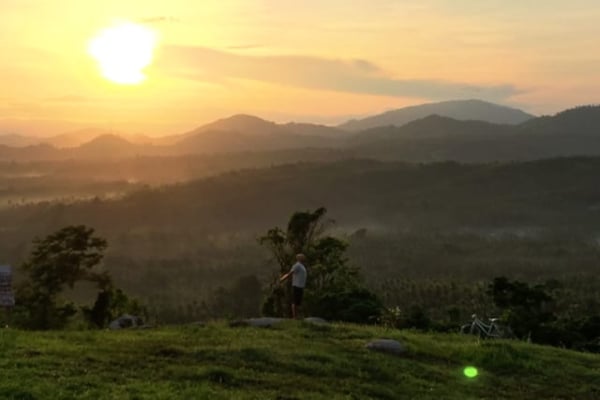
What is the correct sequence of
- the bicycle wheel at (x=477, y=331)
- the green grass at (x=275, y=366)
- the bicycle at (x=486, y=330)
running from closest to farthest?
the green grass at (x=275, y=366), the bicycle wheel at (x=477, y=331), the bicycle at (x=486, y=330)

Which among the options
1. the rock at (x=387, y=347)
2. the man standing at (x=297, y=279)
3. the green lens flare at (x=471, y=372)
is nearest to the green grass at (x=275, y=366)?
the green lens flare at (x=471, y=372)

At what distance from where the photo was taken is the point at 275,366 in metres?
13.6

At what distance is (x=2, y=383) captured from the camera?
35.2ft

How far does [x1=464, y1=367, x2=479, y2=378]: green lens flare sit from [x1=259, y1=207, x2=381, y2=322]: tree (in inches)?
416

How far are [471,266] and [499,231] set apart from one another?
4226cm

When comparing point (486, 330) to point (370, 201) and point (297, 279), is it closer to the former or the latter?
point (297, 279)

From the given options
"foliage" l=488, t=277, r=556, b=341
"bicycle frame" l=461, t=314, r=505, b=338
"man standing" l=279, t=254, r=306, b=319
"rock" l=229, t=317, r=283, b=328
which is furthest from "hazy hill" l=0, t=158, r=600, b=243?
"rock" l=229, t=317, r=283, b=328

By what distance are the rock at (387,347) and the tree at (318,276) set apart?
987cm

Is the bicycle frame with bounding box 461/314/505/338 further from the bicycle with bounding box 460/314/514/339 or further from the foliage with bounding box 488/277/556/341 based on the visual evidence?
the foliage with bounding box 488/277/556/341

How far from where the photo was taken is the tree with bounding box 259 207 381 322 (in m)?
27.3

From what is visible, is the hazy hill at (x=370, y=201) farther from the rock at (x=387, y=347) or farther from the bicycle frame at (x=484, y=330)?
the rock at (x=387, y=347)

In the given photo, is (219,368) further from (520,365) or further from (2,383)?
(520,365)

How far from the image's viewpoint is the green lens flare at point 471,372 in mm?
Result: 14873

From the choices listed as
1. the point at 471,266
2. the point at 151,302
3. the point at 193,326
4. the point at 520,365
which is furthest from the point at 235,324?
the point at 471,266
